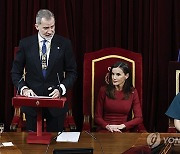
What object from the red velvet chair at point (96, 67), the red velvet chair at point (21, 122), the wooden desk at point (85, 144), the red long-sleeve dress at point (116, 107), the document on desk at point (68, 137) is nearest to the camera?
the wooden desk at point (85, 144)

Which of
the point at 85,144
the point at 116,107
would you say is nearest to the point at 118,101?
the point at 116,107

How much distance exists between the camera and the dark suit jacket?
323cm

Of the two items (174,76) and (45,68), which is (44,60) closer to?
(45,68)

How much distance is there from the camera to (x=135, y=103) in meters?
3.72

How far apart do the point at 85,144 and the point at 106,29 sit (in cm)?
177

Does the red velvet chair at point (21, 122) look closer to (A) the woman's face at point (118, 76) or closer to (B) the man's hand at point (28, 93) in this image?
(A) the woman's face at point (118, 76)

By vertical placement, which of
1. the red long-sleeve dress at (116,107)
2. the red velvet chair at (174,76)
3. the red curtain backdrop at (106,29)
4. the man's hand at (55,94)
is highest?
the red curtain backdrop at (106,29)

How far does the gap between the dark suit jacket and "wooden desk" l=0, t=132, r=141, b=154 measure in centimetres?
38

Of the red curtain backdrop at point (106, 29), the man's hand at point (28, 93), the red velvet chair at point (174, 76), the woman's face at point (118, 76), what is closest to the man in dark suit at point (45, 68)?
the man's hand at point (28, 93)

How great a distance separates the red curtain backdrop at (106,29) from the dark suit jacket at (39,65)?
1.05m

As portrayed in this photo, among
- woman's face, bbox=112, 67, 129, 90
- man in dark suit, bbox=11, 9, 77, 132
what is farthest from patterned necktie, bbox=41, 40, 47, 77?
woman's face, bbox=112, 67, 129, 90

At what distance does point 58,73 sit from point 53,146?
69cm

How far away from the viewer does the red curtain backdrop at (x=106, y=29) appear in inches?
169

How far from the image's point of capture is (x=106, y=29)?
4348 mm
